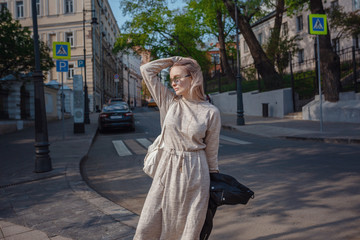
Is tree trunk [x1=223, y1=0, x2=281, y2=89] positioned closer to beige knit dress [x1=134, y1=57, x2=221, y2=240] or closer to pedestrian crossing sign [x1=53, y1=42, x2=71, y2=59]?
pedestrian crossing sign [x1=53, y1=42, x2=71, y2=59]

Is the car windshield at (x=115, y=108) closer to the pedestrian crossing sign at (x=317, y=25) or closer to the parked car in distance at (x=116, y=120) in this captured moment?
the parked car in distance at (x=116, y=120)

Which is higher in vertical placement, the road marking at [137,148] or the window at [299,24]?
the window at [299,24]

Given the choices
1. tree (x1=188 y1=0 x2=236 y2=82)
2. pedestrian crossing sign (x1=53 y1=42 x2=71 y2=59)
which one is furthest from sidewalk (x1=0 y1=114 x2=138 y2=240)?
tree (x1=188 y1=0 x2=236 y2=82)

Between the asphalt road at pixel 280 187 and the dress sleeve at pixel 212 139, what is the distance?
138 cm

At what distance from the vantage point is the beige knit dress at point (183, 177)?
80.8 inches

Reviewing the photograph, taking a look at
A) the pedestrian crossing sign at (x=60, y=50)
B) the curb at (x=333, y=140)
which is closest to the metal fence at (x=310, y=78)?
the curb at (x=333, y=140)

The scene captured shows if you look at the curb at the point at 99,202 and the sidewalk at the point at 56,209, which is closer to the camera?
the sidewalk at the point at 56,209

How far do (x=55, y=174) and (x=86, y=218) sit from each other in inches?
114

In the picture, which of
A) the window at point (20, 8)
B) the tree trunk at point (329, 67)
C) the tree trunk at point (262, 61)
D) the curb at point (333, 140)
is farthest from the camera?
the window at point (20, 8)

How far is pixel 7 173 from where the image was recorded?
670 cm

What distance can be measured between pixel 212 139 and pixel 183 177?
31 centimetres

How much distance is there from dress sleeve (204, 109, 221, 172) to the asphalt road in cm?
138

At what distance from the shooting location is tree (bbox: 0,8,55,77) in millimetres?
16781

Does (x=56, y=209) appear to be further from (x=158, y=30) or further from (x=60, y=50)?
(x=158, y=30)
